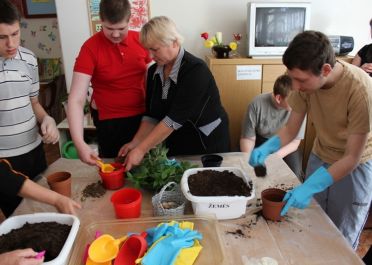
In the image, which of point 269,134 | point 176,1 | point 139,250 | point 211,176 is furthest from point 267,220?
point 176,1

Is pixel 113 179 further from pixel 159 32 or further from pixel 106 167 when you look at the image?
pixel 159 32

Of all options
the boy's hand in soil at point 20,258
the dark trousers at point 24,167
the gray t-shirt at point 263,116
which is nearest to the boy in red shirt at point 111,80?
the dark trousers at point 24,167

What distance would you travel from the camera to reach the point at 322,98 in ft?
4.34

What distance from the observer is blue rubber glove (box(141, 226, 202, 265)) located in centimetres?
87

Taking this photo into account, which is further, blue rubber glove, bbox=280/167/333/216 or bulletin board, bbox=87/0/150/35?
bulletin board, bbox=87/0/150/35

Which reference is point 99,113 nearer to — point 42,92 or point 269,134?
point 269,134

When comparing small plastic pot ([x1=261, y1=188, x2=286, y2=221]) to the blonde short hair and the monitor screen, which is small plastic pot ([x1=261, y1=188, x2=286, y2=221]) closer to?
the blonde short hair

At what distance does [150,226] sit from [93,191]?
38 centimetres

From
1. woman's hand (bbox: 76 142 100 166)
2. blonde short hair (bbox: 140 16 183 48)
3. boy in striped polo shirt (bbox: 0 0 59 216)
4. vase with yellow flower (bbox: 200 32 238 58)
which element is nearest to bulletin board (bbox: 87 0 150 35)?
vase with yellow flower (bbox: 200 32 238 58)

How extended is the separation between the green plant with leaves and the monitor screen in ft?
5.62

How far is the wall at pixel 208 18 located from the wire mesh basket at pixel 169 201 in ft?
6.66

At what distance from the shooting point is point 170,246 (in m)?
0.91

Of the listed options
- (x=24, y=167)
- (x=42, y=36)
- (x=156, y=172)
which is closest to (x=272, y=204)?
(x=156, y=172)

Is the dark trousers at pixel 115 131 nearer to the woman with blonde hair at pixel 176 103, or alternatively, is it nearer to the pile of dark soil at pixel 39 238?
the woman with blonde hair at pixel 176 103
